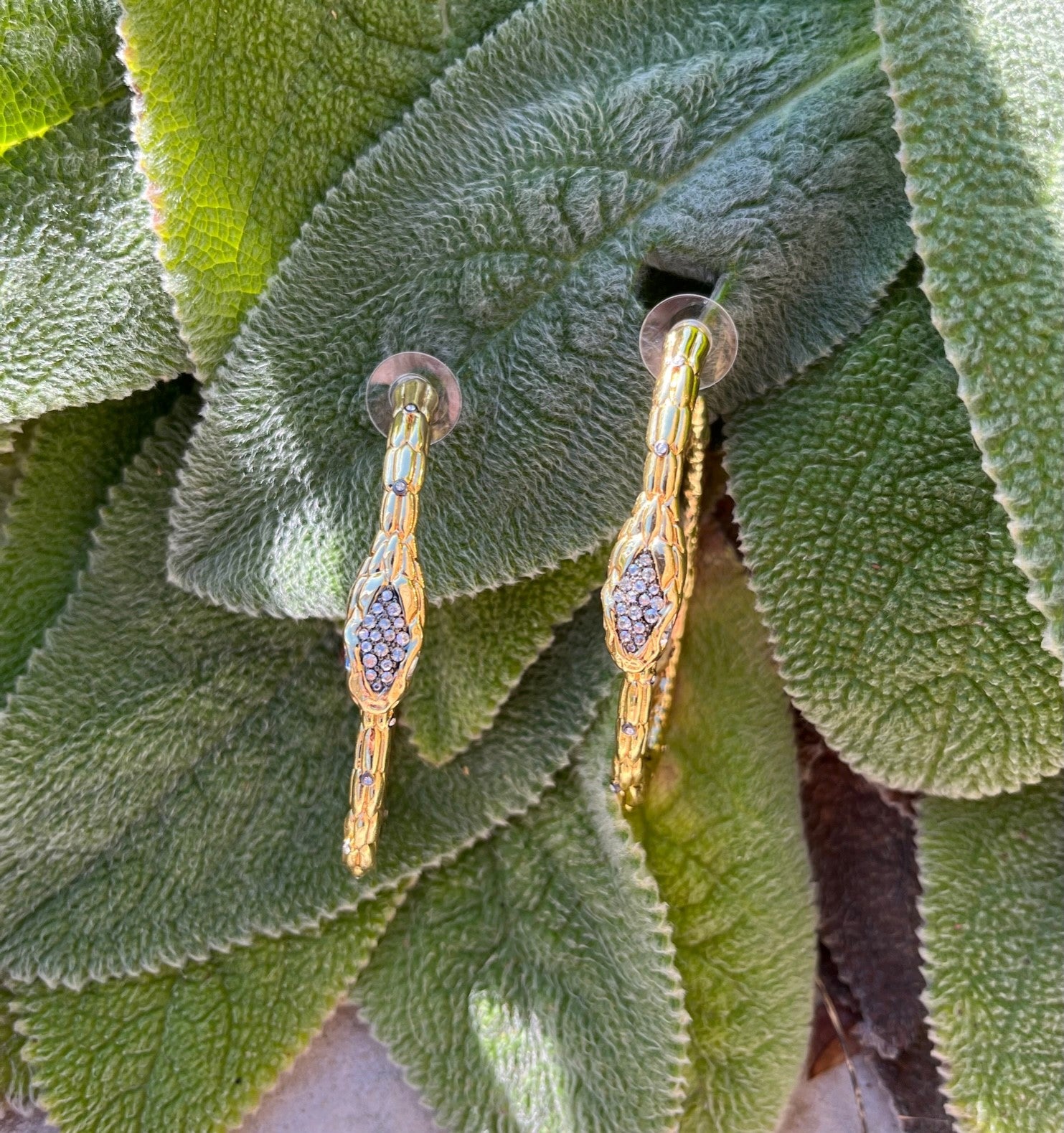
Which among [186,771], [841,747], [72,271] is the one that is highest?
[72,271]

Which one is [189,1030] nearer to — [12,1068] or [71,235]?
A: [12,1068]

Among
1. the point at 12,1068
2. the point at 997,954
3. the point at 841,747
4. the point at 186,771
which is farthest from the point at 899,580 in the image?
the point at 12,1068

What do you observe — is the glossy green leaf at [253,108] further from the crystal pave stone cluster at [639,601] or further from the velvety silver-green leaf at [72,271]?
the crystal pave stone cluster at [639,601]

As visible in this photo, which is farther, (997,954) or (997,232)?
(997,954)

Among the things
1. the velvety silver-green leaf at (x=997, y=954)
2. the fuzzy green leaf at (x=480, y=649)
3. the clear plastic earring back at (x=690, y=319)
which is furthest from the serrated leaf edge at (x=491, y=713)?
the velvety silver-green leaf at (x=997, y=954)

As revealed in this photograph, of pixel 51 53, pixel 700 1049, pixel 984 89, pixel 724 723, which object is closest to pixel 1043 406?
pixel 984 89

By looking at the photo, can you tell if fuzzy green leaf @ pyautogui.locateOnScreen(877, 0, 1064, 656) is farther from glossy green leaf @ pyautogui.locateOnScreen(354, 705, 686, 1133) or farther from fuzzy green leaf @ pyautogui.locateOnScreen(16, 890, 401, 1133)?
fuzzy green leaf @ pyautogui.locateOnScreen(16, 890, 401, 1133)

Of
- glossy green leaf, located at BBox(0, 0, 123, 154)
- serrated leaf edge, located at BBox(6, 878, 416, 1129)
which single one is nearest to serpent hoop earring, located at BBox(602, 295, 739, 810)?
serrated leaf edge, located at BBox(6, 878, 416, 1129)
